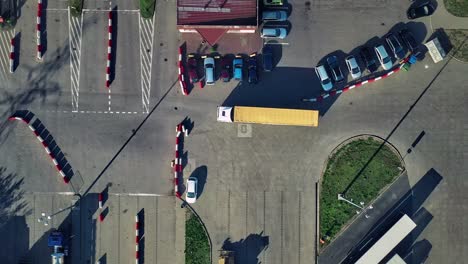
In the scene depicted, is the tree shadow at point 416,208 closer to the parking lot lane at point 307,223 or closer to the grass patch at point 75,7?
the parking lot lane at point 307,223

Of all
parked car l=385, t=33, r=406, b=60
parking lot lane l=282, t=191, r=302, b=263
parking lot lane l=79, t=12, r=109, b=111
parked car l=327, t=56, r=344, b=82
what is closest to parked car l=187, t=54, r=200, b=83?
parking lot lane l=79, t=12, r=109, b=111

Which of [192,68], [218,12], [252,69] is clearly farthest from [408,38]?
[192,68]

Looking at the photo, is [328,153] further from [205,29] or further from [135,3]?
[135,3]

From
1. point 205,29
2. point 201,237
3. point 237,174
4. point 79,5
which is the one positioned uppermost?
point 79,5

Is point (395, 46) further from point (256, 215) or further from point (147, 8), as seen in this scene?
point (147, 8)

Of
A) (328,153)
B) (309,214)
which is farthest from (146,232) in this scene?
(328,153)

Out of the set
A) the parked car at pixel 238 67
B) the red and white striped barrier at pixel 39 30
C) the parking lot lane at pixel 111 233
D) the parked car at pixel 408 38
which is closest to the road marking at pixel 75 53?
the red and white striped barrier at pixel 39 30
